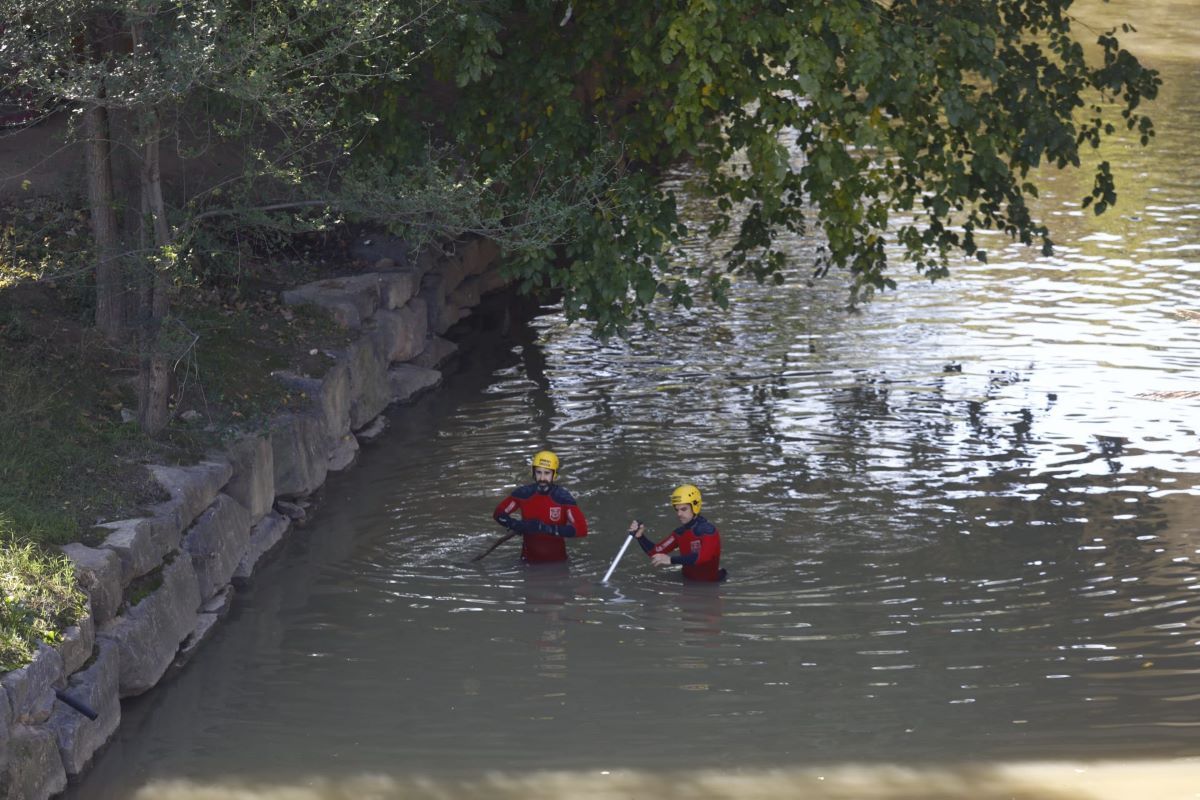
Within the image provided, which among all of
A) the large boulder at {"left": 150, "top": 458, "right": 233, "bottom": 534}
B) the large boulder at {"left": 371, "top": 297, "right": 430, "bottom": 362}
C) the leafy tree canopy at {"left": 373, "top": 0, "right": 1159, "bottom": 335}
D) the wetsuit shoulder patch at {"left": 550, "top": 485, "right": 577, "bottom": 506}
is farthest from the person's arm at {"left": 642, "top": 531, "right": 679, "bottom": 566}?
the large boulder at {"left": 371, "top": 297, "right": 430, "bottom": 362}

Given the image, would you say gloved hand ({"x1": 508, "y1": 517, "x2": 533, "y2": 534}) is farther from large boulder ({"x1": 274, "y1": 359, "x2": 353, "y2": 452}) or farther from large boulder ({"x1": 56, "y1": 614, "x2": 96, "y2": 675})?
large boulder ({"x1": 56, "y1": 614, "x2": 96, "y2": 675})

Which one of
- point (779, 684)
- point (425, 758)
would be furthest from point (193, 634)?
point (779, 684)

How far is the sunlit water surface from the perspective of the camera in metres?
7.70

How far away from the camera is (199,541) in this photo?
30.8ft

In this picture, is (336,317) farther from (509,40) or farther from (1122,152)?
(1122,152)

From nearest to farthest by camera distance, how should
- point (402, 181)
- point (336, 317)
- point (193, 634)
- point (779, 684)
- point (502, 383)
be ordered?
point (779, 684)
point (193, 634)
point (402, 181)
point (336, 317)
point (502, 383)

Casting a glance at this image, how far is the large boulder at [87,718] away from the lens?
23.6 feet

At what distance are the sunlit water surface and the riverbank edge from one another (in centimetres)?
25

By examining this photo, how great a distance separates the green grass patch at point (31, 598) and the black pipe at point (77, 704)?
28cm

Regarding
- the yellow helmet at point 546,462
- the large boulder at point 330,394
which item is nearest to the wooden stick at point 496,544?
the yellow helmet at point 546,462

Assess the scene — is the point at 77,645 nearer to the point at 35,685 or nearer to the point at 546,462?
the point at 35,685

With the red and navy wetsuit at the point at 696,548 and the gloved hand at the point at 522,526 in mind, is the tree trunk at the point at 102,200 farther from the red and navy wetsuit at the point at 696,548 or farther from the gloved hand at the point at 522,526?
the red and navy wetsuit at the point at 696,548

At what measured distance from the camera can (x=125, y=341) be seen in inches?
438

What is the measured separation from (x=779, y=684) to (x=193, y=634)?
3.76 metres
